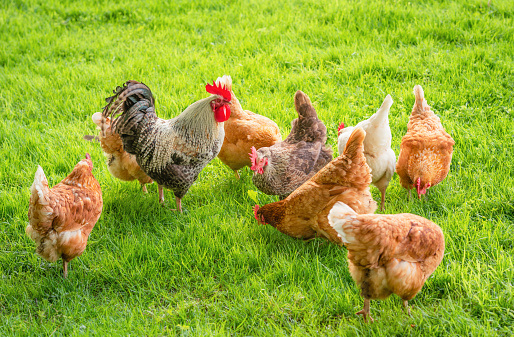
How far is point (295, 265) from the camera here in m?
3.86

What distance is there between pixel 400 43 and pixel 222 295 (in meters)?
5.64

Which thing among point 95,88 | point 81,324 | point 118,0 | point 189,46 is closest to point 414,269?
point 81,324

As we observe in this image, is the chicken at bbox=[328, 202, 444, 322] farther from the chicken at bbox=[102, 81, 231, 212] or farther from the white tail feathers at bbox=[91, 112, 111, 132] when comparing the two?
the white tail feathers at bbox=[91, 112, 111, 132]

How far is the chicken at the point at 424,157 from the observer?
4.37 m

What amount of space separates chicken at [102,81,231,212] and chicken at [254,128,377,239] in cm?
Result: 103

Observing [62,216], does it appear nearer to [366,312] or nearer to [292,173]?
[292,173]

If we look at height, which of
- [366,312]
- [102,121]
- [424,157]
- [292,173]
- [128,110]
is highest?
[128,110]

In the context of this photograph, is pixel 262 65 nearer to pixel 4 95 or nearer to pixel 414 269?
pixel 4 95

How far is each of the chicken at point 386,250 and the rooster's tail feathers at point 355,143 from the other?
787mm

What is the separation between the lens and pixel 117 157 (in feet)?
16.1

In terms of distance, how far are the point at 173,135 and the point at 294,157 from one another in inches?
53.1

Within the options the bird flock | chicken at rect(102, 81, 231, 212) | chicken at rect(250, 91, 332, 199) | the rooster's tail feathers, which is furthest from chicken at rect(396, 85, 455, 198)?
chicken at rect(102, 81, 231, 212)

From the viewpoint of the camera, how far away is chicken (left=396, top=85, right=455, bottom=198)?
14.3 feet

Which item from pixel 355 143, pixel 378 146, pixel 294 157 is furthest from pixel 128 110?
pixel 378 146
